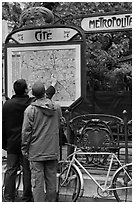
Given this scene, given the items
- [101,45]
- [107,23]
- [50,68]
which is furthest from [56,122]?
[101,45]

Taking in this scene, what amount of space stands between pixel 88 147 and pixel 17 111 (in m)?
1.70

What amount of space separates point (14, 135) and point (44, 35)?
244 centimetres

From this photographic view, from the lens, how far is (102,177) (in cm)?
679

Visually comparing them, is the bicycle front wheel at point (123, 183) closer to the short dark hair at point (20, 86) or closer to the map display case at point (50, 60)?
the map display case at point (50, 60)

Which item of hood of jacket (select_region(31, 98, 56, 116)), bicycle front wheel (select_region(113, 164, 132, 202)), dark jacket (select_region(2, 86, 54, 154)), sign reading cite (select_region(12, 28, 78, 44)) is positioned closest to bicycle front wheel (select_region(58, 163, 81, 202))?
bicycle front wheel (select_region(113, 164, 132, 202))

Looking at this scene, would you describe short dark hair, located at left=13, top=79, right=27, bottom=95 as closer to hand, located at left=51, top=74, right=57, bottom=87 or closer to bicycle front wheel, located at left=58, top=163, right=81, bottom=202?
bicycle front wheel, located at left=58, top=163, right=81, bottom=202

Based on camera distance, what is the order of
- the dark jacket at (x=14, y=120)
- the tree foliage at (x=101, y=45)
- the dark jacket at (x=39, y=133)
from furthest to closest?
the tree foliage at (x=101, y=45) → the dark jacket at (x=14, y=120) → the dark jacket at (x=39, y=133)

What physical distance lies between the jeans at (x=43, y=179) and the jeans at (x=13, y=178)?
453 millimetres

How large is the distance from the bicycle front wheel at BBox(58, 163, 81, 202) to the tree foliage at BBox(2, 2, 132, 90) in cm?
569

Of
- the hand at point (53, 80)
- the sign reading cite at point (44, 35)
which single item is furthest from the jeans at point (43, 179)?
the sign reading cite at point (44, 35)

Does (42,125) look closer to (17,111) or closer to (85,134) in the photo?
(17,111)

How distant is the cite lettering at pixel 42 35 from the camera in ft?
23.6

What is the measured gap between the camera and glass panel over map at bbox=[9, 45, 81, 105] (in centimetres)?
705

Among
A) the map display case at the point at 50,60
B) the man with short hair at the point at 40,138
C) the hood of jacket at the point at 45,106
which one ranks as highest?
the map display case at the point at 50,60
